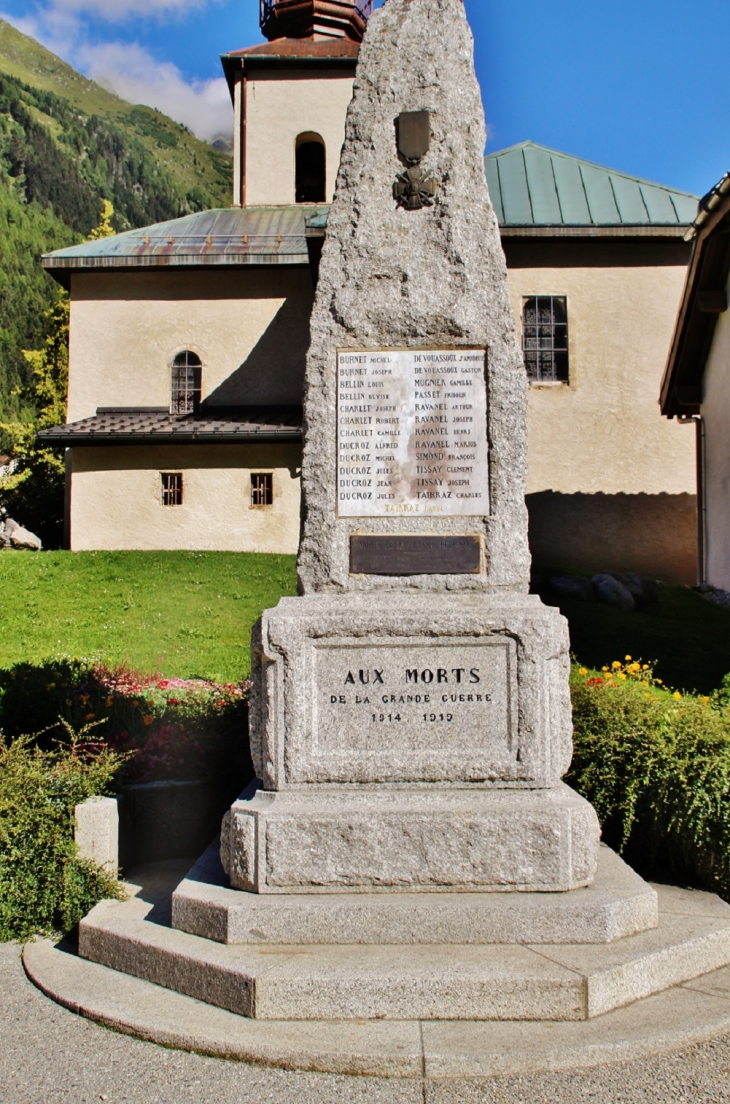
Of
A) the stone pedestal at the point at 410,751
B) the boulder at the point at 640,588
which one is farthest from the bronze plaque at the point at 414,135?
the boulder at the point at 640,588

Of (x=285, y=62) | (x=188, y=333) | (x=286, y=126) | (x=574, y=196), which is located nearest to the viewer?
(x=574, y=196)

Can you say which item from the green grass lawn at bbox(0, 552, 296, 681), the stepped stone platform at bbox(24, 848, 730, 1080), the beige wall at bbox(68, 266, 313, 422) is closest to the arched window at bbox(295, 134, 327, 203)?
the beige wall at bbox(68, 266, 313, 422)

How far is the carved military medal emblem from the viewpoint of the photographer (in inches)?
185

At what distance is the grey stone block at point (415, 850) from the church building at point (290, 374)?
1638 centimetres

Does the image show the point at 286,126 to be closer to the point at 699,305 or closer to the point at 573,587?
the point at 699,305

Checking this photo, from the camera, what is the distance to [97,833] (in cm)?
473

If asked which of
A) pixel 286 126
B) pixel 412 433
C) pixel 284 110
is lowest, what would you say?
pixel 412 433

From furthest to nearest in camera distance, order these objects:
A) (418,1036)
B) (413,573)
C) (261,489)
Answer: (261,489) → (413,573) → (418,1036)

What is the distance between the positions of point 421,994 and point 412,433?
262 centimetres

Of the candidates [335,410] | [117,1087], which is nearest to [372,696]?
[335,410]

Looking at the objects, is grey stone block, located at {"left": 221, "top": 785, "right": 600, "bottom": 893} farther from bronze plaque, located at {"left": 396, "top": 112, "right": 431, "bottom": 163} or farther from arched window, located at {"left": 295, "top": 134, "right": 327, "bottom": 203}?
arched window, located at {"left": 295, "top": 134, "right": 327, "bottom": 203}

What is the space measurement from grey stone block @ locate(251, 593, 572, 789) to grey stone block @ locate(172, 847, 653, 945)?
0.57 m

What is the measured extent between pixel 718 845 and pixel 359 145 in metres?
4.13

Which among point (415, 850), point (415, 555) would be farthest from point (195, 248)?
point (415, 850)
